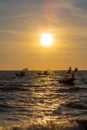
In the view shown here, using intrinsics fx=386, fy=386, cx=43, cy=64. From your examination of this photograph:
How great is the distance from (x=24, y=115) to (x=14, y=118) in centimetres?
223

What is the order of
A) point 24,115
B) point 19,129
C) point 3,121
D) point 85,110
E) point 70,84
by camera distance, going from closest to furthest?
point 19,129 < point 3,121 < point 24,115 < point 85,110 < point 70,84

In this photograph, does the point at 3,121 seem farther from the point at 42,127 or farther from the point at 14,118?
the point at 42,127

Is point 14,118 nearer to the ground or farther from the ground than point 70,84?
farther from the ground

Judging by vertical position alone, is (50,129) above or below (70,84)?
above

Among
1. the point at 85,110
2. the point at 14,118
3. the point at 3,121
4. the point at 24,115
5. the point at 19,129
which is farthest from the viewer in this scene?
the point at 85,110

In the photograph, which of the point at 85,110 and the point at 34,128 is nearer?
the point at 34,128

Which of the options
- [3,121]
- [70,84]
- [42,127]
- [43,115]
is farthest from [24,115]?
[70,84]

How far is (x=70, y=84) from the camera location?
Answer: 238ft

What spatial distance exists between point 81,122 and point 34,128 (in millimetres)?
2524

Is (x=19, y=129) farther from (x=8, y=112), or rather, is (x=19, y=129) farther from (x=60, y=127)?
(x=8, y=112)

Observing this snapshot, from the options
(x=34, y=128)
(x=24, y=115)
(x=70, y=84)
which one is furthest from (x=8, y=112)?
(x=70, y=84)

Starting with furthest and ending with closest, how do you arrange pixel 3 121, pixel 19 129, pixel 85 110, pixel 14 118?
pixel 85 110
pixel 14 118
pixel 3 121
pixel 19 129

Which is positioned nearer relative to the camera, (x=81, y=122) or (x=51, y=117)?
(x=81, y=122)

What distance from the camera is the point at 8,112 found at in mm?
29141
